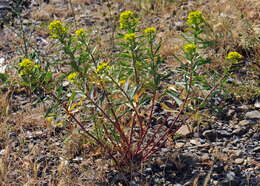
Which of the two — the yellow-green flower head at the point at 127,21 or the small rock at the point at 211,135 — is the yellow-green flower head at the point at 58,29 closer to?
the yellow-green flower head at the point at 127,21

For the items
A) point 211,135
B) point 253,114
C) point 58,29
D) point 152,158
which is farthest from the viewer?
point 253,114

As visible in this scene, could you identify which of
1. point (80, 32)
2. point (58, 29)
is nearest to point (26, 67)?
point (58, 29)

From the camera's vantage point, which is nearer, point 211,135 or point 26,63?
point 26,63

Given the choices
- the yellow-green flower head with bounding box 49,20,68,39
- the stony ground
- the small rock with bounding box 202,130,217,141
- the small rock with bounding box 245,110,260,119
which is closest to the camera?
the yellow-green flower head with bounding box 49,20,68,39

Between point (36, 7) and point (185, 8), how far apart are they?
8.54 ft

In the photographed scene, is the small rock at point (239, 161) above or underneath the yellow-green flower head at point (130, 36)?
underneath

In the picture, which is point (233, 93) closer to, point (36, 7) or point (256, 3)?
point (256, 3)

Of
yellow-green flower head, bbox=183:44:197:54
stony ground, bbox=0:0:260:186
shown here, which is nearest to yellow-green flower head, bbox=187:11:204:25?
yellow-green flower head, bbox=183:44:197:54

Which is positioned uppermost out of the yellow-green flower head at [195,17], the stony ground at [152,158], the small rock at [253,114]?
the yellow-green flower head at [195,17]

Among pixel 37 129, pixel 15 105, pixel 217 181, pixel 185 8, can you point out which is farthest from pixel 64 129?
pixel 185 8

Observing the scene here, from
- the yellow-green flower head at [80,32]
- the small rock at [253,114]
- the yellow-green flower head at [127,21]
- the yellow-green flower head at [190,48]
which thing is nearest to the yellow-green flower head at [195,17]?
the yellow-green flower head at [190,48]

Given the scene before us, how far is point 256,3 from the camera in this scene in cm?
436

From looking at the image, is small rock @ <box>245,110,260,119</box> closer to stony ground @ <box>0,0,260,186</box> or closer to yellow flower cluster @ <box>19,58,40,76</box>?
stony ground @ <box>0,0,260,186</box>

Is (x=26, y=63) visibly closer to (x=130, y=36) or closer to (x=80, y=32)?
(x=80, y=32)
